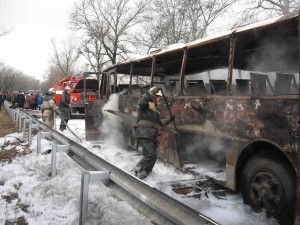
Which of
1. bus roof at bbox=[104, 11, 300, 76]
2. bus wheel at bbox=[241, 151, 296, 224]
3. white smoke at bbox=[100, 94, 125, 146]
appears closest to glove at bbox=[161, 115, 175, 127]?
bus roof at bbox=[104, 11, 300, 76]

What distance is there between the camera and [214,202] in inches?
211

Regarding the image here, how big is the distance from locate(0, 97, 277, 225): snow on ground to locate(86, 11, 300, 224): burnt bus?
247 mm

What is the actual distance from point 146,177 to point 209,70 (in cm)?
254

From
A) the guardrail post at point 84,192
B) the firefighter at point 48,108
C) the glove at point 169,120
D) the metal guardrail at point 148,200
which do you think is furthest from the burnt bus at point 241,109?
the firefighter at point 48,108

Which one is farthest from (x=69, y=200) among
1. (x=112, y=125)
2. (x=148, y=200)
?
(x=112, y=125)

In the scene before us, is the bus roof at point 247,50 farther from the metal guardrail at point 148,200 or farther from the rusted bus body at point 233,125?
the metal guardrail at point 148,200

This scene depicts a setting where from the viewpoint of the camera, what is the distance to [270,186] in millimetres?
4535

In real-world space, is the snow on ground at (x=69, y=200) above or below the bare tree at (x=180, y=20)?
below

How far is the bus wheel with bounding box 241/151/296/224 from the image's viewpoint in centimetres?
430

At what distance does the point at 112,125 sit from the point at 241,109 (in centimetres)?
607

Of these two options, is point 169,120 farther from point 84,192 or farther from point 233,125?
point 84,192

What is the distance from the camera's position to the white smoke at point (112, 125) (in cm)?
1010

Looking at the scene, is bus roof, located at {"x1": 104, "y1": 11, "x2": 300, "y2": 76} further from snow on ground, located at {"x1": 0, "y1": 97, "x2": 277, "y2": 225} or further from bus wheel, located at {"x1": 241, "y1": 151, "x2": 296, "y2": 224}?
snow on ground, located at {"x1": 0, "y1": 97, "x2": 277, "y2": 225}

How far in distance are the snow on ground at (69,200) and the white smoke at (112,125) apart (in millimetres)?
2649
